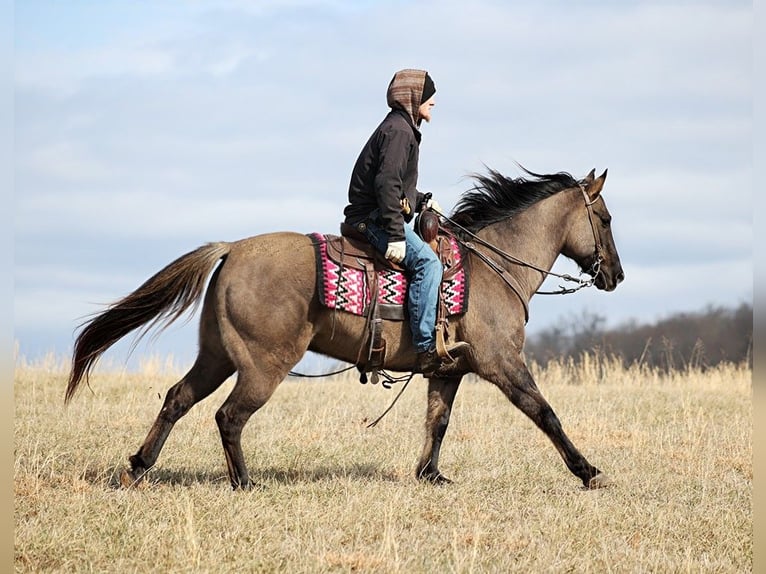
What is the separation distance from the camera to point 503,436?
11.0m

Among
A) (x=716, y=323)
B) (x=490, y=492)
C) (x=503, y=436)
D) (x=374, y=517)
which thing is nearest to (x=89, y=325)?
(x=374, y=517)

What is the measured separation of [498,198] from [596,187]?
0.90m

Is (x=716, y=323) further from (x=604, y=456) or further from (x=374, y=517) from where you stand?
(x=374, y=517)

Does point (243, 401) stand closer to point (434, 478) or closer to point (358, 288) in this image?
point (358, 288)

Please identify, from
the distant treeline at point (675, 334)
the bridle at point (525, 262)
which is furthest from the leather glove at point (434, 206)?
the distant treeline at point (675, 334)

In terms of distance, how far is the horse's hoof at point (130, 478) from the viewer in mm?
7766

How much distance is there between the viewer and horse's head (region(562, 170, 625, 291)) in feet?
30.1

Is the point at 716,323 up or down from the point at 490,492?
up

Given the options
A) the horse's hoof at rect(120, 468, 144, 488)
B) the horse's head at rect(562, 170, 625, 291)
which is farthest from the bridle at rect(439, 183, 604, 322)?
the horse's hoof at rect(120, 468, 144, 488)

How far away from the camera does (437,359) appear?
8188mm

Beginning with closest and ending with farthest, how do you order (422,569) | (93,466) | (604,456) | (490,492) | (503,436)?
(422,569)
(490,492)
(93,466)
(604,456)
(503,436)

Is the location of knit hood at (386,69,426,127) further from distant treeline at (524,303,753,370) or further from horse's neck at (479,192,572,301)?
distant treeline at (524,303,753,370)

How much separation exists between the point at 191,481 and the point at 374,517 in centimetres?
202

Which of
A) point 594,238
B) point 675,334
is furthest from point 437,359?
point 675,334
